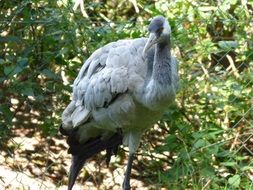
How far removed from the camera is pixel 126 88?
3.22m

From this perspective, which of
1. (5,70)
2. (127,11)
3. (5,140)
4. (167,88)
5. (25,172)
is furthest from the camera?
(127,11)

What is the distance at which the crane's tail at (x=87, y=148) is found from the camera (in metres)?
3.66

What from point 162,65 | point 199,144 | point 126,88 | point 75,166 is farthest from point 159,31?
point 75,166

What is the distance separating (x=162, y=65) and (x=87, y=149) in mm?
781

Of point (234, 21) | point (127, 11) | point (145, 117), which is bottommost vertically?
point (145, 117)

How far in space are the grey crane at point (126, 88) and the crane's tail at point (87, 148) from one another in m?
0.02

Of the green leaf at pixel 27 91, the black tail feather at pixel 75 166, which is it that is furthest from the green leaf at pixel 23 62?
the black tail feather at pixel 75 166

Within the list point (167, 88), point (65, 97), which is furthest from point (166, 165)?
point (167, 88)

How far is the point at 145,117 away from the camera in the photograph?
3338 millimetres

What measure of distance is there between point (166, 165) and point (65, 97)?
68 centimetres

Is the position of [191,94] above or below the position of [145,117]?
above

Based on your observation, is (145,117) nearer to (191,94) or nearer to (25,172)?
(191,94)

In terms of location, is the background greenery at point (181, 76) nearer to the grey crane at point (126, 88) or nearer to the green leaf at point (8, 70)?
the green leaf at point (8, 70)

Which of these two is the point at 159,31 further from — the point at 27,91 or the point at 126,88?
the point at 27,91
